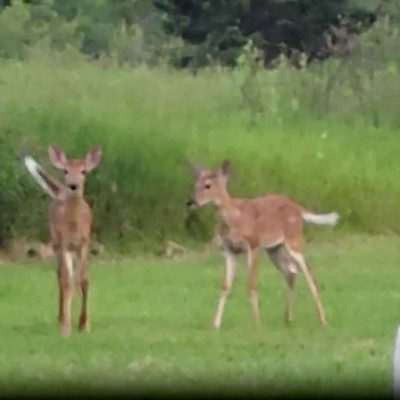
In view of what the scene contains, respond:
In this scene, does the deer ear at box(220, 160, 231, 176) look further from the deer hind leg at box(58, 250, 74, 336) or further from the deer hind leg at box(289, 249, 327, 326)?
the deer hind leg at box(58, 250, 74, 336)

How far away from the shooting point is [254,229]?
14.7m

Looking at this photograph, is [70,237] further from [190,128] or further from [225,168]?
[190,128]

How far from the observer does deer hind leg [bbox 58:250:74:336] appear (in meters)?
13.8

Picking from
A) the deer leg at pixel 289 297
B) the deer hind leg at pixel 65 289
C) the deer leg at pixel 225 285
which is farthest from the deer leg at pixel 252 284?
the deer hind leg at pixel 65 289

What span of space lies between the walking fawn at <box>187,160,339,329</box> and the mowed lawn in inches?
12.7

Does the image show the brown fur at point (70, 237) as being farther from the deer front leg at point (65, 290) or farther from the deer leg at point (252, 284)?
the deer leg at point (252, 284)

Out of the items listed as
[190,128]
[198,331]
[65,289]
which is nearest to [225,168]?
[198,331]

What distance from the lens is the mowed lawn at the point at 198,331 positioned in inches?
438

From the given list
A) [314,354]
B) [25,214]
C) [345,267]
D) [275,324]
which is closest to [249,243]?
[275,324]

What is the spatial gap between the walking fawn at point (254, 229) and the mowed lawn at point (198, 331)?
323 millimetres

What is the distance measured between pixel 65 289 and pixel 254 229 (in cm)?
170

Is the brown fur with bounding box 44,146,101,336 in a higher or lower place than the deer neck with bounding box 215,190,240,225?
lower

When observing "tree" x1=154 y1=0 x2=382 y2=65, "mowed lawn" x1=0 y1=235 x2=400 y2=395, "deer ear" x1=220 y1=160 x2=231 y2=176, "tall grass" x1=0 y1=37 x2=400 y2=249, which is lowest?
"mowed lawn" x1=0 y1=235 x2=400 y2=395

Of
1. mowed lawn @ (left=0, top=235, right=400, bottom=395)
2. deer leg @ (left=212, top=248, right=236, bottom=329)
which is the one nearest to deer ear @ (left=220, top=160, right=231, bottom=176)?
deer leg @ (left=212, top=248, right=236, bottom=329)
